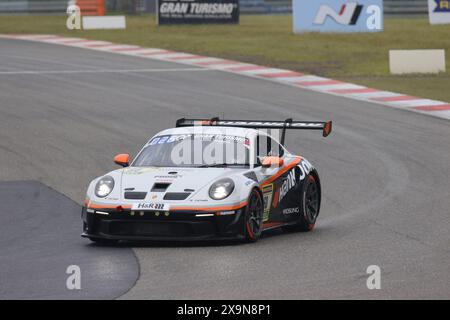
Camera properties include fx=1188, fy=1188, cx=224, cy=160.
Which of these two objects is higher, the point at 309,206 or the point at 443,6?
the point at 443,6

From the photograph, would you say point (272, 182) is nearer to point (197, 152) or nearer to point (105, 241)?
point (197, 152)

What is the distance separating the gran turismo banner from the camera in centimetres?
4425

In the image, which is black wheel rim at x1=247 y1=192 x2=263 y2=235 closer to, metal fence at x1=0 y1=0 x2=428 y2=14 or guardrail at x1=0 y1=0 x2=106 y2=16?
guardrail at x1=0 y1=0 x2=106 y2=16

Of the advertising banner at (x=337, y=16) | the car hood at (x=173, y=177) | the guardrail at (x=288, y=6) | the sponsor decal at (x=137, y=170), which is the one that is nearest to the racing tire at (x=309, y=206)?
the car hood at (x=173, y=177)

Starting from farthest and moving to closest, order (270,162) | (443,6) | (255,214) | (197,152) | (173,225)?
(443,6), (197,152), (270,162), (255,214), (173,225)

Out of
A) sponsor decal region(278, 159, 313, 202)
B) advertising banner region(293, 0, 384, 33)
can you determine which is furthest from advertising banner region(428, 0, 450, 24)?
sponsor decal region(278, 159, 313, 202)

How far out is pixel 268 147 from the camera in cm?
1384

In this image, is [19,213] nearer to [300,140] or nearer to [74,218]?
[74,218]

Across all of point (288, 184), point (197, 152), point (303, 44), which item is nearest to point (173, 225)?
point (197, 152)

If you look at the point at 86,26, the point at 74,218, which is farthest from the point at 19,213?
the point at 86,26

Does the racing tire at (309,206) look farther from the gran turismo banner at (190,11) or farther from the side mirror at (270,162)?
the gran turismo banner at (190,11)

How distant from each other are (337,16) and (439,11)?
4.92m

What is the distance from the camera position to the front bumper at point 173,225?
12.0 m
